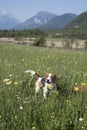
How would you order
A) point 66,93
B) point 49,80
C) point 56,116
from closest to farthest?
point 56,116, point 49,80, point 66,93

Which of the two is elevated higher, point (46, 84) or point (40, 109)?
point (46, 84)

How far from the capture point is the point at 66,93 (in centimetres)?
827

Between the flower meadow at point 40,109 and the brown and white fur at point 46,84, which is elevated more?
the brown and white fur at point 46,84

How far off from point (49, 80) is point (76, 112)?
1.13 metres

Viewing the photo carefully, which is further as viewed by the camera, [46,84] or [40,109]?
[46,84]

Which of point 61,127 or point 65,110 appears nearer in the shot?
point 61,127

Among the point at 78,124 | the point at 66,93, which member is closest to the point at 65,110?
the point at 78,124

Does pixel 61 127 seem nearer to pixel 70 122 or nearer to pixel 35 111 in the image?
pixel 70 122

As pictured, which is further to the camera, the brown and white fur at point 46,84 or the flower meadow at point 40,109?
the brown and white fur at point 46,84

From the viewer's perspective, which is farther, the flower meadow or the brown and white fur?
the brown and white fur

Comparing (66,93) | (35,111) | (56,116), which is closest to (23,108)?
(35,111)

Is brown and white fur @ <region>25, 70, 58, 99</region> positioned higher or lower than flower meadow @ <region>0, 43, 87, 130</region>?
higher

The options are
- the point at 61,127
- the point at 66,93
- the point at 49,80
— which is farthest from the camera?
the point at 66,93

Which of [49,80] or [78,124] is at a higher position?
[49,80]
